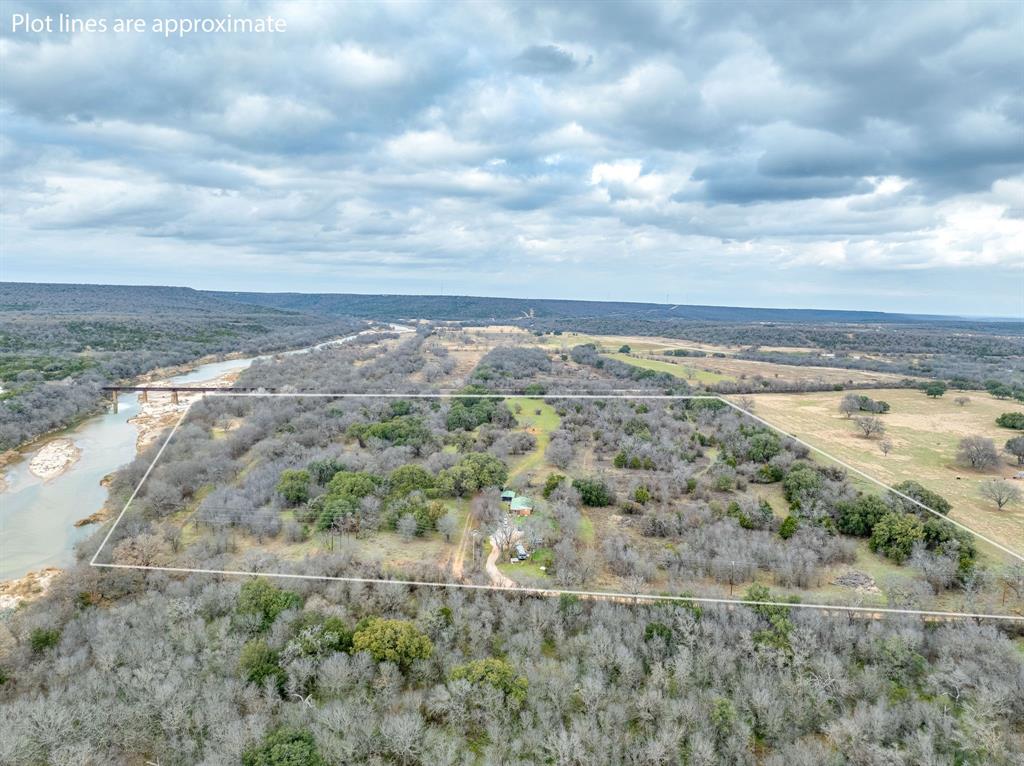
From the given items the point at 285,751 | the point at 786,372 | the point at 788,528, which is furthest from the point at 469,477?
the point at 786,372

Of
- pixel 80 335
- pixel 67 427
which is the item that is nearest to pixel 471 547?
pixel 67 427

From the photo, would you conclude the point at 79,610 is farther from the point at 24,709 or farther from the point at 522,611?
the point at 522,611

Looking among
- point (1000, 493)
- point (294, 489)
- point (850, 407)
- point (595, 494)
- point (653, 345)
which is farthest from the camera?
point (653, 345)

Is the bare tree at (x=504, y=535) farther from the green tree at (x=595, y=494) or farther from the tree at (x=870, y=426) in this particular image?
the tree at (x=870, y=426)

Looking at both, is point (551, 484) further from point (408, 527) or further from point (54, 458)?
point (54, 458)

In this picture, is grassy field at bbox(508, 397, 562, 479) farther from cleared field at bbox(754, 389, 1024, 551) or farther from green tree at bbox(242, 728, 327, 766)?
green tree at bbox(242, 728, 327, 766)

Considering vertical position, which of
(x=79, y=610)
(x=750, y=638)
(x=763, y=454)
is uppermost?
(x=763, y=454)
